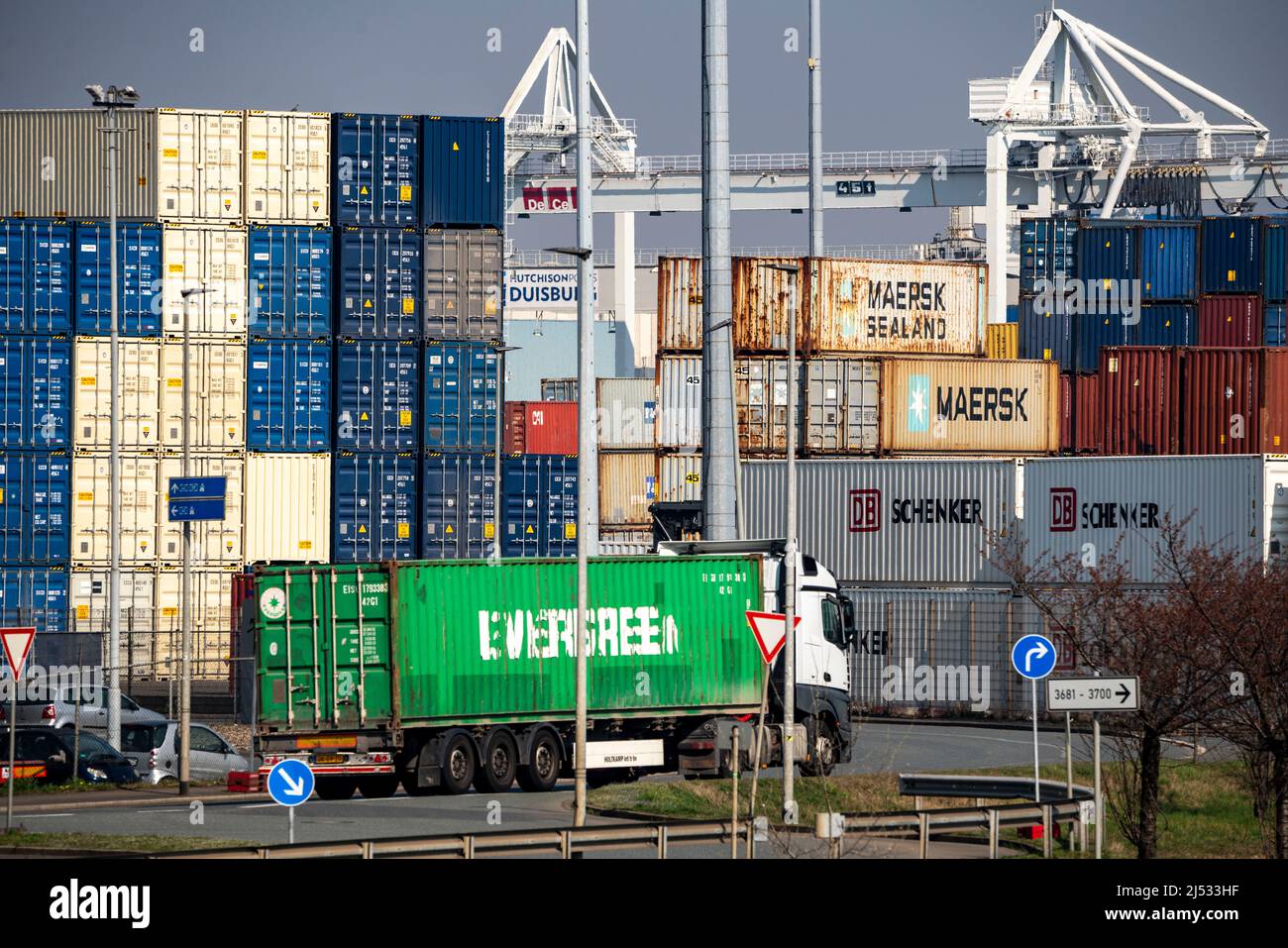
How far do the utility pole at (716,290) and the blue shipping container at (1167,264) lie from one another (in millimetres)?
35552

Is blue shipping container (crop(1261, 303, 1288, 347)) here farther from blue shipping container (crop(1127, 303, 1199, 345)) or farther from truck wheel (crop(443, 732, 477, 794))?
truck wheel (crop(443, 732, 477, 794))

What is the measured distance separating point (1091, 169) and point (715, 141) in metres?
54.5

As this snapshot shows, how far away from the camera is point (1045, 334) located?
63.8 metres

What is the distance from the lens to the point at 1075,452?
4972 centimetres

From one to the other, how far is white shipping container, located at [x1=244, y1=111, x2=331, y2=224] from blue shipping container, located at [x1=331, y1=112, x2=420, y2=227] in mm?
432

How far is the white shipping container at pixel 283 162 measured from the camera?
1870 inches

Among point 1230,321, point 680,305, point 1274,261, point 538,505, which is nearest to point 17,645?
point 680,305

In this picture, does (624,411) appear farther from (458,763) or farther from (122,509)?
(458,763)

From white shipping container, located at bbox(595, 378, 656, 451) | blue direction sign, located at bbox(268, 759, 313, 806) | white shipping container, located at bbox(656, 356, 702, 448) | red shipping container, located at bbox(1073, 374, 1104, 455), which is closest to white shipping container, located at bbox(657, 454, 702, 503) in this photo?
white shipping container, located at bbox(656, 356, 702, 448)

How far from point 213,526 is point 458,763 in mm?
21171

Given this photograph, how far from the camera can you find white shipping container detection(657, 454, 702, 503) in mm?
47688

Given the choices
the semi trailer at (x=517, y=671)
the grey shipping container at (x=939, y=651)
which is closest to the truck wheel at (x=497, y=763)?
the semi trailer at (x=517, y=671)

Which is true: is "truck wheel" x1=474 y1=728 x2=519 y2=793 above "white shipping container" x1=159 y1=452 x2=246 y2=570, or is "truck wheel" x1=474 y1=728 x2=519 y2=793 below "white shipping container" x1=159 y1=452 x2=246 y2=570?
below
